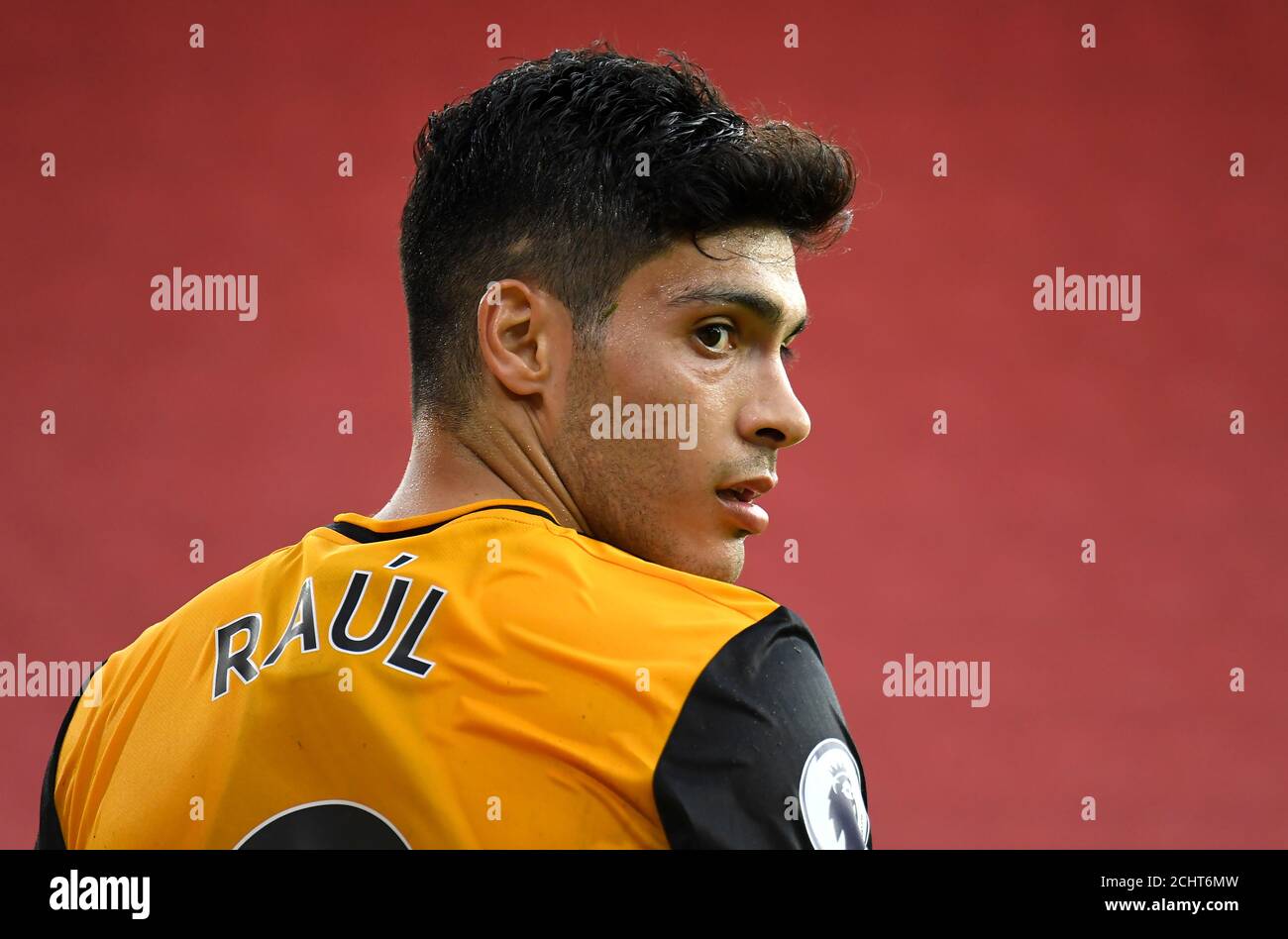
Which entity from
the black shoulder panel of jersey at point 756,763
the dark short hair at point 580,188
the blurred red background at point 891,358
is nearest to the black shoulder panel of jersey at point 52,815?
the dark short hair at point 580,188

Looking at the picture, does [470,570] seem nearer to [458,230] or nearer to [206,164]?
[458,230]

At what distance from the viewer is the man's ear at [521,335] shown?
0.85 meters

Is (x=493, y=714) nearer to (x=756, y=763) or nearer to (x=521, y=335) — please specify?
(x=756, y=763)

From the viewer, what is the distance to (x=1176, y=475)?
2947 mm

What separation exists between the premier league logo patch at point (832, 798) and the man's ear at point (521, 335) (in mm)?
309

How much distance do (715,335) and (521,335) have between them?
123 millimetres

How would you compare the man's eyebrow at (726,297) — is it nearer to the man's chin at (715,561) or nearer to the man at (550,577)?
the man at (550,577)

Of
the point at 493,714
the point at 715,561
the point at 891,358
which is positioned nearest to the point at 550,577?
the point at 493,714

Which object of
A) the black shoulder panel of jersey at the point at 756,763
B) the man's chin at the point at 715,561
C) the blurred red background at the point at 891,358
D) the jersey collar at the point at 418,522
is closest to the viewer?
the black shoulder panel of jersey at the point at 756,763

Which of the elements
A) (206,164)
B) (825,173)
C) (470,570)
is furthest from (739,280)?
(206,164)

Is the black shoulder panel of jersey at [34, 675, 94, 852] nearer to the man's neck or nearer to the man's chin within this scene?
the man's neck

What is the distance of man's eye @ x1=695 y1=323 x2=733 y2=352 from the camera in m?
0.83

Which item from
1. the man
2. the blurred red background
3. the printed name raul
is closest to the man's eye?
the man

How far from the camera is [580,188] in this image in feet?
2.84
